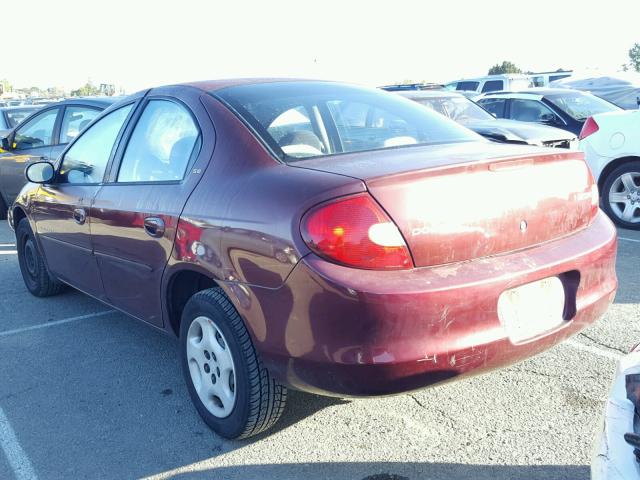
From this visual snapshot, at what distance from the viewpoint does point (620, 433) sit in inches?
69.4

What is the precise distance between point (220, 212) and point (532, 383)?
6.13 ft

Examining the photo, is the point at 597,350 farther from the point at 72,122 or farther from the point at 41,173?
the point at 72,122

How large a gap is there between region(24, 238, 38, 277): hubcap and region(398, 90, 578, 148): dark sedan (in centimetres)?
460

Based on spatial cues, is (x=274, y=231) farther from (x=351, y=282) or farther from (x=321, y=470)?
(x=321, y=470)

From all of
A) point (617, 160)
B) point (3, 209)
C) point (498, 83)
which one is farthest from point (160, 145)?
point (498, 83)

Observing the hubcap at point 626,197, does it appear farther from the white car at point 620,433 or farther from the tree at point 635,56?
the tree at point 635,56

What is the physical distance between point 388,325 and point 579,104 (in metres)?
9.03

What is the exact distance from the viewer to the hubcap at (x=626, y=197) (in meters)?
6.96

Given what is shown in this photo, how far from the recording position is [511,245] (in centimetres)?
262

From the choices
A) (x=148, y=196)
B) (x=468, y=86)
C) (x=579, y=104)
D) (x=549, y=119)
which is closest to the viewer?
(x=148, y=196)

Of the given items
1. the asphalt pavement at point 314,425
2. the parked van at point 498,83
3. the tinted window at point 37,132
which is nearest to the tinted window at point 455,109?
the tinted window at point 37,132

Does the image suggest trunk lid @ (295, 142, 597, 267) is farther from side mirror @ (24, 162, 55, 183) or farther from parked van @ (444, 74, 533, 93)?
parked van @ (444, 74, 533, 93)

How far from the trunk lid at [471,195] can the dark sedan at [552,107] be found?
7337 mm

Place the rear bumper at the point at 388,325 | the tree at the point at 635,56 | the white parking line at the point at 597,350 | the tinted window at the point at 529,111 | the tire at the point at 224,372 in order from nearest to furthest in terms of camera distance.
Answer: the rear bumper at the point at 388,325 < the tire at the point at 224,372 < the white parking line at the point at 597,350 < the tinted window at the point at 529,111 < the tree at the point at 635,56
